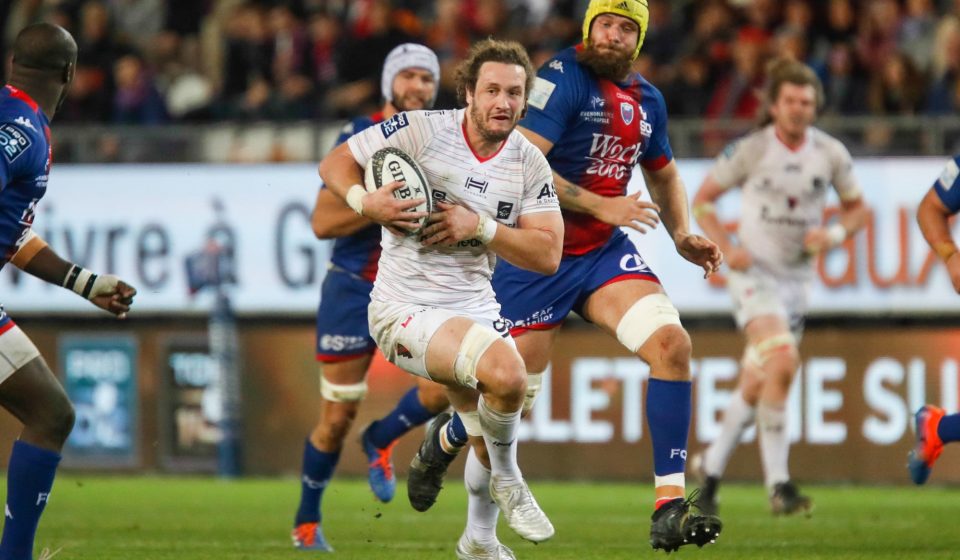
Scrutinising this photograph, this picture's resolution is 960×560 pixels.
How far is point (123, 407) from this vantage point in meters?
15.6

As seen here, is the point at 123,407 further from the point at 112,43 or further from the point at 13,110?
the point at 13,110

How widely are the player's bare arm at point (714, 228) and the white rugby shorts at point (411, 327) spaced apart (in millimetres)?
4575

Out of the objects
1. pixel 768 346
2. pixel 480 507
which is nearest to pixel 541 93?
pixel 480 507

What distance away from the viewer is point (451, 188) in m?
7.34

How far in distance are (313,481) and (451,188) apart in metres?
2.86

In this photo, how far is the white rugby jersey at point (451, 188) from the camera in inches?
289

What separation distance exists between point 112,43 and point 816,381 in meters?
8.40

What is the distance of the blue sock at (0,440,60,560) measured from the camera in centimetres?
708

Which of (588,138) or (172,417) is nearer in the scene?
(588,138)

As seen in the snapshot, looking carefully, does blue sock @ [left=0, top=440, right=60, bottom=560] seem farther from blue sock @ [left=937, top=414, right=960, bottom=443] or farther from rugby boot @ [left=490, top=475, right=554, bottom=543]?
blue sock @ [left=937, top=414, right=960, bottom=443]

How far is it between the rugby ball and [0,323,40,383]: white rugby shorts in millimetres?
1599

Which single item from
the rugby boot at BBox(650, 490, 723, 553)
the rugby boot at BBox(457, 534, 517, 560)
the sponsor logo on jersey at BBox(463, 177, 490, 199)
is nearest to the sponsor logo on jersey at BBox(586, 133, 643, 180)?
the sponsor logo on jersey at BBox(463, 177, 490, 199)

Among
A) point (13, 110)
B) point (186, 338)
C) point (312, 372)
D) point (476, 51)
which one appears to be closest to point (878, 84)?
point (312, 372)

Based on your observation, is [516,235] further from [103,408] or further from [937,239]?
[103,408]
